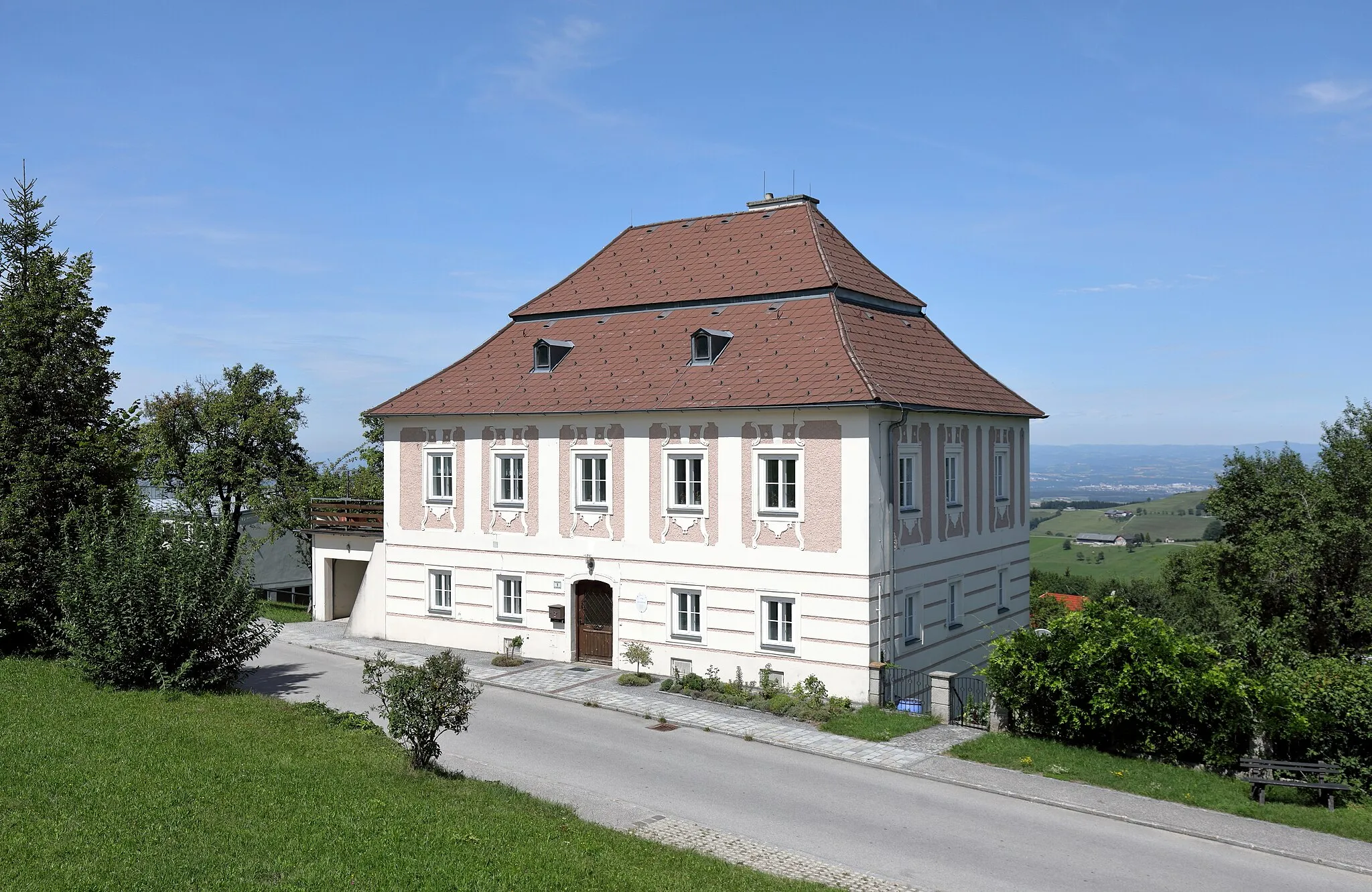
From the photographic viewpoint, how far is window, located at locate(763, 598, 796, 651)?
23438 millimetres

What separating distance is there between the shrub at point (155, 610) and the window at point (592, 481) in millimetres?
8416

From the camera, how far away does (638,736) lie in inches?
791

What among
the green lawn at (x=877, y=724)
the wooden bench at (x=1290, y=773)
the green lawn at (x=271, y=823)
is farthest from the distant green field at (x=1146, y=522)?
the green lawn at (x=271, y=823)

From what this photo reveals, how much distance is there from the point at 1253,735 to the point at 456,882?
43.4ft

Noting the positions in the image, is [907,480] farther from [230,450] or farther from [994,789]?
[230,450]

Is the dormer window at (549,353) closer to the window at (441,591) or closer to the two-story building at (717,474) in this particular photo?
the two-story building at (717,474)

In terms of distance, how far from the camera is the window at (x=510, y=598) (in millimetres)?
28266

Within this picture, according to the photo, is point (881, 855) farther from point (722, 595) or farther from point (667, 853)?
point (722, 595)

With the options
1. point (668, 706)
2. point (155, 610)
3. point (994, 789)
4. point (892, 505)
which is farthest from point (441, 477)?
point (994, 789)

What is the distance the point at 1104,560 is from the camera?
381 feet

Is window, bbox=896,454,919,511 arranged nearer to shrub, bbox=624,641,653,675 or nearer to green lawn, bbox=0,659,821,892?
shrub, bbox=624,641,653,675

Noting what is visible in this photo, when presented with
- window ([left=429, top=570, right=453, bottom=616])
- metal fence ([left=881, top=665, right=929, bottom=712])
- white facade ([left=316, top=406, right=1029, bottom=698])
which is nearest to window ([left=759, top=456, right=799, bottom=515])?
white facade ([left=316, top=406, right=1029, bottom=698])

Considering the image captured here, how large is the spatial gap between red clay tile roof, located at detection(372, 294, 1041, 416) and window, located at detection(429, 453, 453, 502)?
4.57 ft

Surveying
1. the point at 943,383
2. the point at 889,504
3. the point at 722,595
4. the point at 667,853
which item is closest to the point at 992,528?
the point at 943,383
